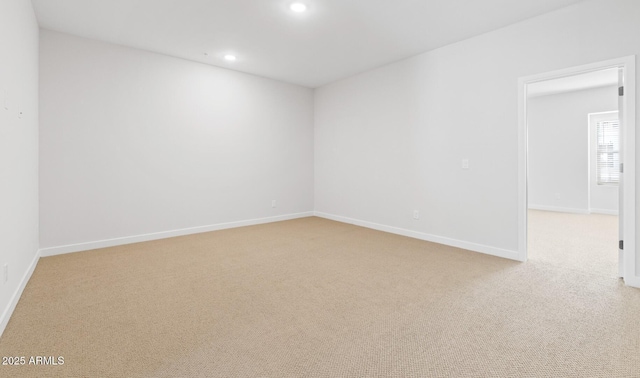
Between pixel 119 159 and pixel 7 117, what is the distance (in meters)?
2.09

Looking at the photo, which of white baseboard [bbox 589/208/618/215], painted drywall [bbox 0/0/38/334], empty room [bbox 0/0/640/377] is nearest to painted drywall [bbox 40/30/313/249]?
empty room [bbox 0/0/640/377]

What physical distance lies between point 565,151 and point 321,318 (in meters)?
→ 7.48

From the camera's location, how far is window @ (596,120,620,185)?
256 inches

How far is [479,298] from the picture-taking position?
2506 millimetres

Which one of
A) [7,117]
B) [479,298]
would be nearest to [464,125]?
[479,298]

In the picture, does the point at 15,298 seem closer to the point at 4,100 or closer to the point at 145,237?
the point at 4,100

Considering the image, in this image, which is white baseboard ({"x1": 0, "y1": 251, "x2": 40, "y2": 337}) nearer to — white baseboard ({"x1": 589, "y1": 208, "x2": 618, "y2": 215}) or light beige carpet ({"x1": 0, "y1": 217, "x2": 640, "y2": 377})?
light beige carpet ({"x1": 0, "y1": 217, "x2": 640, "y2": 377})

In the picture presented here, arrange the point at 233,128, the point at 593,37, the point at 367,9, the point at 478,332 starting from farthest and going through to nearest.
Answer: the point at 233,128
the point at 367,9
the point at 593,37
the point at 478,332

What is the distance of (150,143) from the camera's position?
443cm

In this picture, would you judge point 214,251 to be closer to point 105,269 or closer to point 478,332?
point 105,269

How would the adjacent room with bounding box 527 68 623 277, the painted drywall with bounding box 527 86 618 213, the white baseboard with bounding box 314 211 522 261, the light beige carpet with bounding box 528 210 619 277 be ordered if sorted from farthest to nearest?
the painted drywall with bounding box 527 86 618 213
the adjacent room with bounding box 527 68 623 277
the white baseboard with bounding box 314 211 522 261
the light beige carpet with bounding box 528 210 619 277

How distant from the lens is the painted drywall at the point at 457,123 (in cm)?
308

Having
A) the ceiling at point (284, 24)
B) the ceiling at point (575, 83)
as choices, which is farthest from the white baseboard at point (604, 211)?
the ceiling at point (284, 24)

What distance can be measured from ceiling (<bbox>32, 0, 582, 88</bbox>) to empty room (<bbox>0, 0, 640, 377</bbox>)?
1.3 inches
